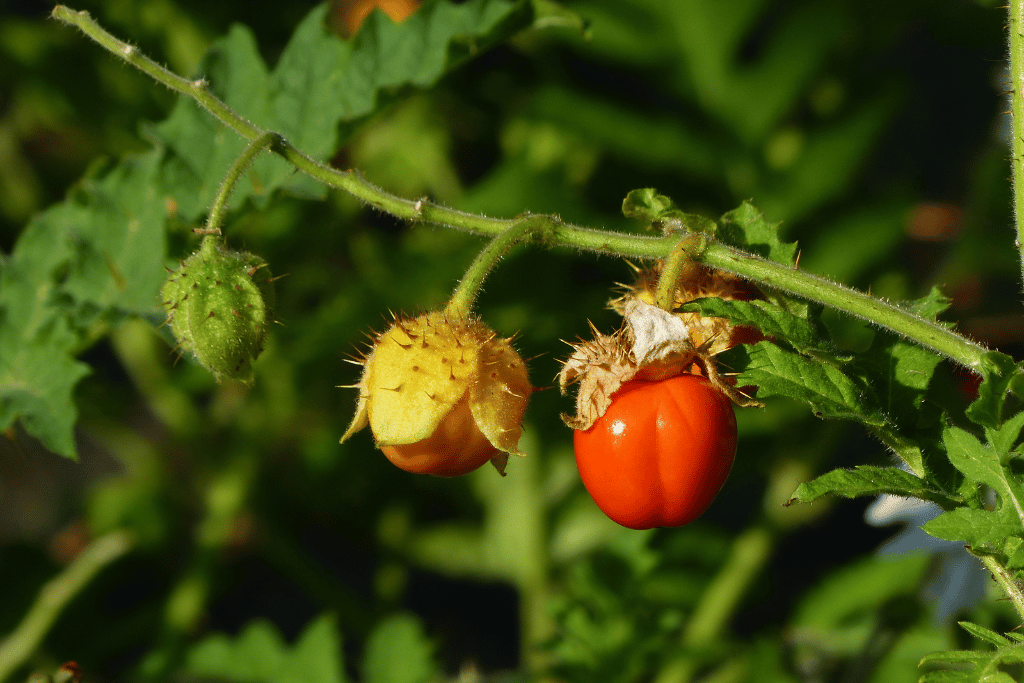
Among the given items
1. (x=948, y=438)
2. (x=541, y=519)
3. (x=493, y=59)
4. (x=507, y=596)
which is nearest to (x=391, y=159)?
(x=493, y=59)

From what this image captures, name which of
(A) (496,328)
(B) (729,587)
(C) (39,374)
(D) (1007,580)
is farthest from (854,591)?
(C) (39,374)

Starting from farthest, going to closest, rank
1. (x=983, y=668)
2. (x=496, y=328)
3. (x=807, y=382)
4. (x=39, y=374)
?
1. (x=496, y=328)
2. (x=39, y=374)
3. (x=807, y=382)
4. (x=983, y=668)

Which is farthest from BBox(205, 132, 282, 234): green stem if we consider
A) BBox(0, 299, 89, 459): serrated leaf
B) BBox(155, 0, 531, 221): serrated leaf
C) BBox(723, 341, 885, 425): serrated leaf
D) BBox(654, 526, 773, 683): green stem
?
BBox(654, 526, 773, 683): green stem

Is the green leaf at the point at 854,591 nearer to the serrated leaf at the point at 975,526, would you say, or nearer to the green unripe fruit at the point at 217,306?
the serrated leaf at the point at 975,526

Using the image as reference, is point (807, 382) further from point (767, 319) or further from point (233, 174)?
point (233, 174)

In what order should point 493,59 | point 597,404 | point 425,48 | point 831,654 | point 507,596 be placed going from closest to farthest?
point 597,404 → point 425,48 → point 831,654 → point 493,59 → point 507,596

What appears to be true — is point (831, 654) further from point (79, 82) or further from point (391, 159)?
point (79, 82)
